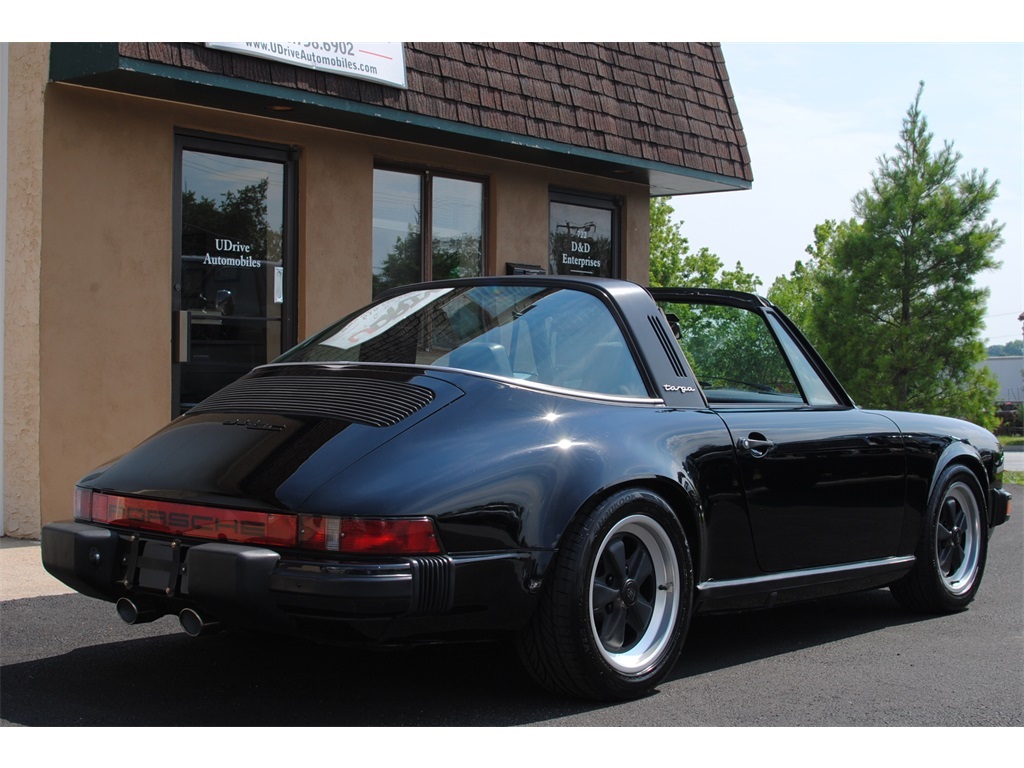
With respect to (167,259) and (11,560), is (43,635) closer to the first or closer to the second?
Answer: (11,560)

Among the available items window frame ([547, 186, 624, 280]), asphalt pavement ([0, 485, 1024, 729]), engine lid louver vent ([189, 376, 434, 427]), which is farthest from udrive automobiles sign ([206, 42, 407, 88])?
engine lid louver vent ([189, 376, 434, 427])

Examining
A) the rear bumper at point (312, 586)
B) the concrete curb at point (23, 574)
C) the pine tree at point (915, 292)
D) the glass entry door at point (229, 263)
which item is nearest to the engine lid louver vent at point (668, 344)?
the rear bumper at point (312, 586)

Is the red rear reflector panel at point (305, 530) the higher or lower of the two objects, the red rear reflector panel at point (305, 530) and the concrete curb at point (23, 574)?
the higher

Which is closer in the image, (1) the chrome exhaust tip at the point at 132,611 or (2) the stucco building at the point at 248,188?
(1) the chrome exhaust tip at the point at 132,611

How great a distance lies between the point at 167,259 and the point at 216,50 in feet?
4.78

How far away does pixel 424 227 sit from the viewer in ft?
32.8

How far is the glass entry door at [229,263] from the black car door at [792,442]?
4028 millimetres

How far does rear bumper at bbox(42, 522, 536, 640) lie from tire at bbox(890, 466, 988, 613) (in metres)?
2.65

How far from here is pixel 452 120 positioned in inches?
355

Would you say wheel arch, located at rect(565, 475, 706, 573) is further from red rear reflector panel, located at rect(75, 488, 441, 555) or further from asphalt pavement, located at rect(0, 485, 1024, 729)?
red rear reflector panel, located at rect(75, 488, 441, 555)

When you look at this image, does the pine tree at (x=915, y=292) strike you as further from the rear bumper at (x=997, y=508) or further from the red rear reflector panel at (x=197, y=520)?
the red rear reflector panel at (x=197, y=520)

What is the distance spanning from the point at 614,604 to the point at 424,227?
253 inches

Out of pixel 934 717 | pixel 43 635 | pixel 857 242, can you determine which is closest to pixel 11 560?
pixel 43 635

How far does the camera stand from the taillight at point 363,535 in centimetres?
339
